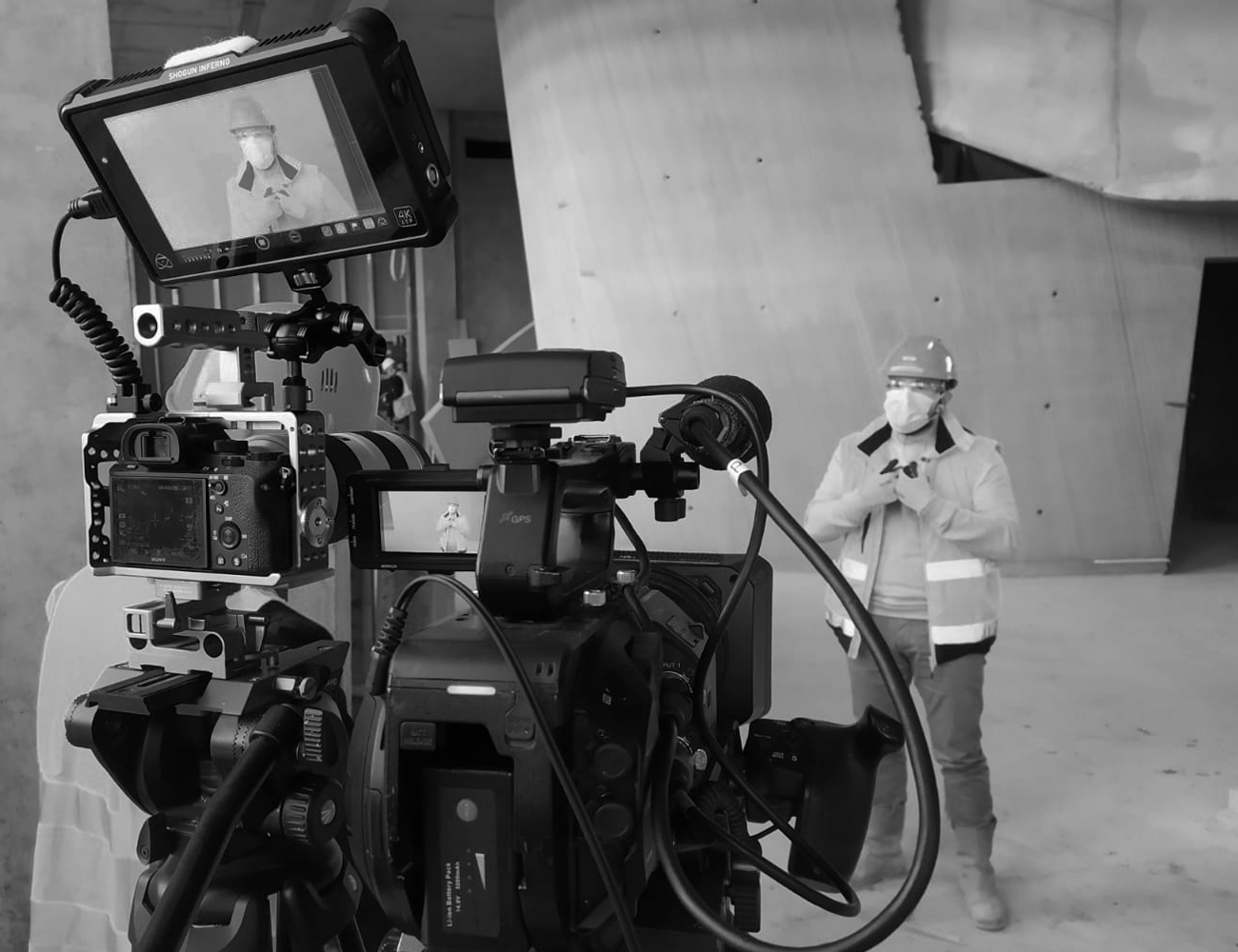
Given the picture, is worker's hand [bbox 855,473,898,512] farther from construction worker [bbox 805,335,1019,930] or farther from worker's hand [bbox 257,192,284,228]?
worker's hand [bbox 257,192,284,228]

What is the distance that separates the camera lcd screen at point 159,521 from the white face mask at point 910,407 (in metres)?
1.75

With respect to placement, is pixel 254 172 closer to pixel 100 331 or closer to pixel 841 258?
pixel 100 331

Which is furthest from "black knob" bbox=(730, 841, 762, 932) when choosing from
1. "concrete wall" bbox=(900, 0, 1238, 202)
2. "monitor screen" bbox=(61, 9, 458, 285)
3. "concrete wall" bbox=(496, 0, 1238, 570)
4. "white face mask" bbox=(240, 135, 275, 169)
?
"concrete wall" bbox=(900, 0, 1238, 202)

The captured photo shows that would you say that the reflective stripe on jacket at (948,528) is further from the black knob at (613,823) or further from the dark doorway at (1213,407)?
the dark doorway at (1213,407)

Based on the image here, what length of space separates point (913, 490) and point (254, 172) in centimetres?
173

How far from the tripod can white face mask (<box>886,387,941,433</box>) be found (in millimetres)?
1692

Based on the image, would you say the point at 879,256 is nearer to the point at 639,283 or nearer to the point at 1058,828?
the point at 639,283

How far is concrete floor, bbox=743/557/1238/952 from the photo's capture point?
229cm

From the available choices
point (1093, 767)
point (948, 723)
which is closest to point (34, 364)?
point (948, 723)

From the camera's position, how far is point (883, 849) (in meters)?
2.38

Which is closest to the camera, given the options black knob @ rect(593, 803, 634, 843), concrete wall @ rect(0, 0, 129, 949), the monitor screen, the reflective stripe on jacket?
black knob @ rect(593, 803, 634, 843)

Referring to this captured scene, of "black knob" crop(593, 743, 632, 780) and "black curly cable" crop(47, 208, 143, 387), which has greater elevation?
"black curly cable" crop(47, 208, 143, 387)

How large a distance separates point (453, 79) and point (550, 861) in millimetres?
8780

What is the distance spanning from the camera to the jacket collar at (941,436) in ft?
7.72
